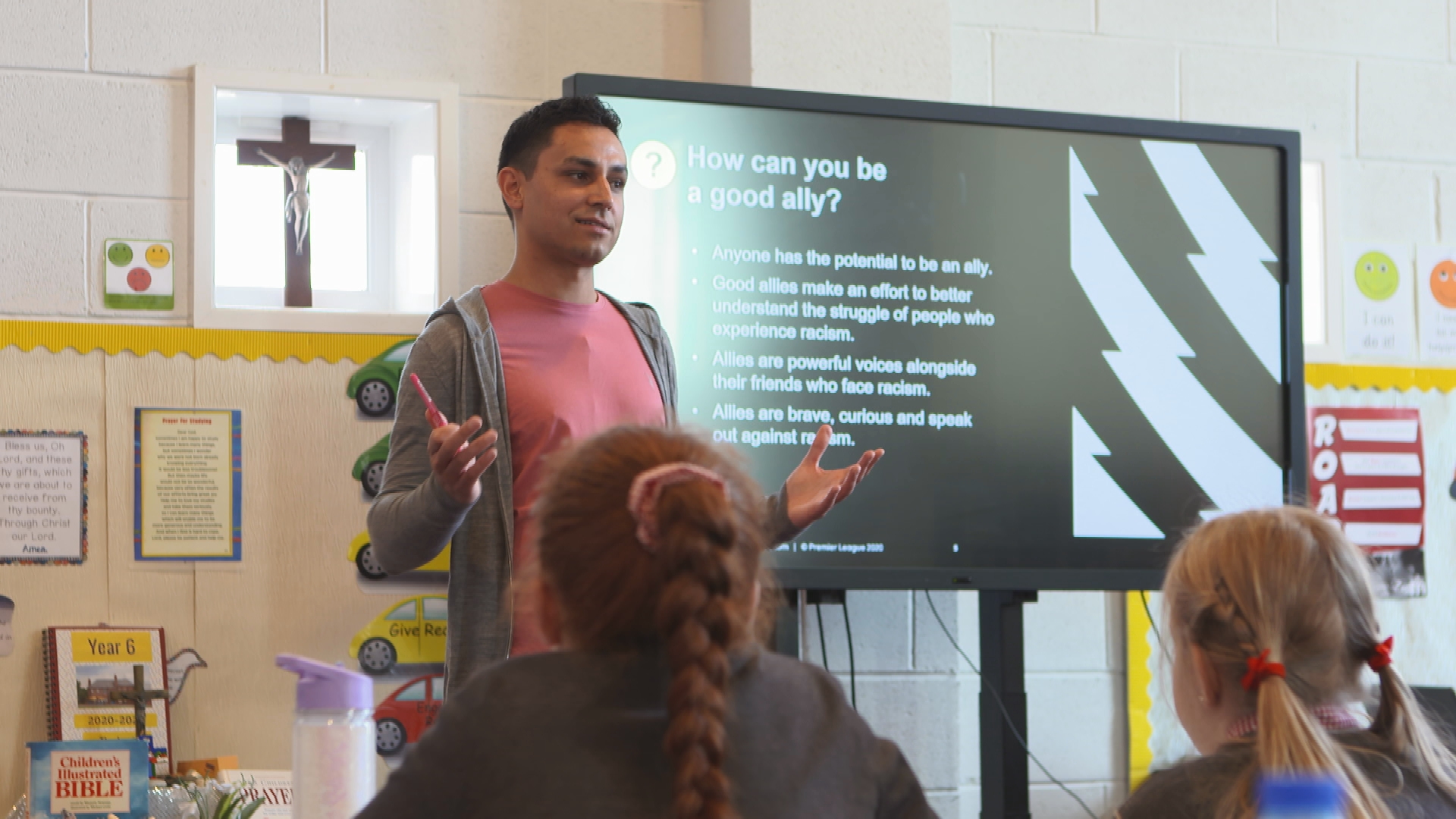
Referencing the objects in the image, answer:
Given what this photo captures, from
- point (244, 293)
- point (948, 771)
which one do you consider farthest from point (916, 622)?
point (244, 293)

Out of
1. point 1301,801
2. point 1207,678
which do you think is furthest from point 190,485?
point 1301,801

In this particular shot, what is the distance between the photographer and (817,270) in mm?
2396

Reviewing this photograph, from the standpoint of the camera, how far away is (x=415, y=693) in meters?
2.40

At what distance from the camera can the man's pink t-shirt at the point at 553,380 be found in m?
1.82

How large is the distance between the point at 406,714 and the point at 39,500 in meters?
0.72

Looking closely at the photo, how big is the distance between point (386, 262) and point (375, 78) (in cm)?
34

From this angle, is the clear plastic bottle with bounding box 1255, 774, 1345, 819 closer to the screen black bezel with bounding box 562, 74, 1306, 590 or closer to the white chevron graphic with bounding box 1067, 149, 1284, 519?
the screen black bezel with bounding box 562, 74, 1306, 590

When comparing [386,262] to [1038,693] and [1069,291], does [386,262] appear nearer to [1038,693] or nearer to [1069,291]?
[1069,291]

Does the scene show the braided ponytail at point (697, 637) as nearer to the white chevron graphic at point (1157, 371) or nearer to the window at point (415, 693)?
the window at point (415, 693)

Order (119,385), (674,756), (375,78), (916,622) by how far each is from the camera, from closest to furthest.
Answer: (674,756) < (119,385) < (375,78) < (916,622)

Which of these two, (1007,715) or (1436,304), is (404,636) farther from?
(1436,304)

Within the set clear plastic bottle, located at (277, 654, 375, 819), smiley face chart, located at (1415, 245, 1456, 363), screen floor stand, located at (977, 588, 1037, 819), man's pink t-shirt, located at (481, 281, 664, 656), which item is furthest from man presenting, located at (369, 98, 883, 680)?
smiley face chart, located at (1415, 245, 1456, 363)

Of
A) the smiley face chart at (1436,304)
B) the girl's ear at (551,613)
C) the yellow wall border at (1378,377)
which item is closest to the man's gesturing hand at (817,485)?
the girl's ear at (551,613)

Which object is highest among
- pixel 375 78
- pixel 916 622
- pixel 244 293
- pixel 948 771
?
pixel 375 78
